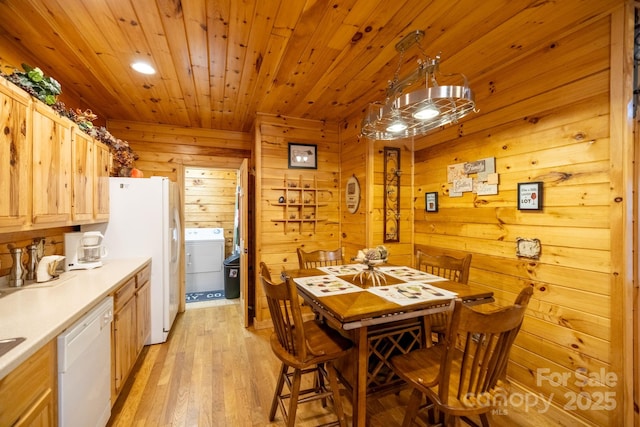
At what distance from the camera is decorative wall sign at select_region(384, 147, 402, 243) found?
3.18 metres

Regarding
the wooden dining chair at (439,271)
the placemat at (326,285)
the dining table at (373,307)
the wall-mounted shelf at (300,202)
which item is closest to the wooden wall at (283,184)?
the wall-mounted shelf at (300,202)

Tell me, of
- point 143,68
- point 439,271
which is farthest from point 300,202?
point 143,68

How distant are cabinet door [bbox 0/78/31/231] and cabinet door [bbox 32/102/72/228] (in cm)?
7

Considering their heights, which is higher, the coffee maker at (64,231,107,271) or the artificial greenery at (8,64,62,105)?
the artificial greenery at (8,64,62,105)

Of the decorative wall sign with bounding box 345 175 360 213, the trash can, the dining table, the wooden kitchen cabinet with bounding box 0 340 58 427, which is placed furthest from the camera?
the trash can

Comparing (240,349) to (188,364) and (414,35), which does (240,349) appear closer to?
(188,364)

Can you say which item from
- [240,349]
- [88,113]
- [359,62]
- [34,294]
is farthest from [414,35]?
[240,349]

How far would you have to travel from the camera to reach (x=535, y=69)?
2.00 metres

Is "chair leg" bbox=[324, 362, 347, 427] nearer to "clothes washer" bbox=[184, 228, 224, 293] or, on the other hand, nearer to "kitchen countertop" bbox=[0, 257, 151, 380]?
"kitchen countertop" bbox=[0, 257, 151, 380]

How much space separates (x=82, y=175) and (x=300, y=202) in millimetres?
2130

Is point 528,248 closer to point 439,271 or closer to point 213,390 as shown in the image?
point 439,271

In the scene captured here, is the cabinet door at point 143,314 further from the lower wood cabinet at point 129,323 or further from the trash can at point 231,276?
the trash can at point 231,276

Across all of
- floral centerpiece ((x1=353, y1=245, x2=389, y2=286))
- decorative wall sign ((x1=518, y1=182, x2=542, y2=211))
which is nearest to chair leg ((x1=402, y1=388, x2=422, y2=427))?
floral centerpiece ((x1=353, y1=245, x2=389, y2=286))

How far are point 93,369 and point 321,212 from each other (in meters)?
2.64
